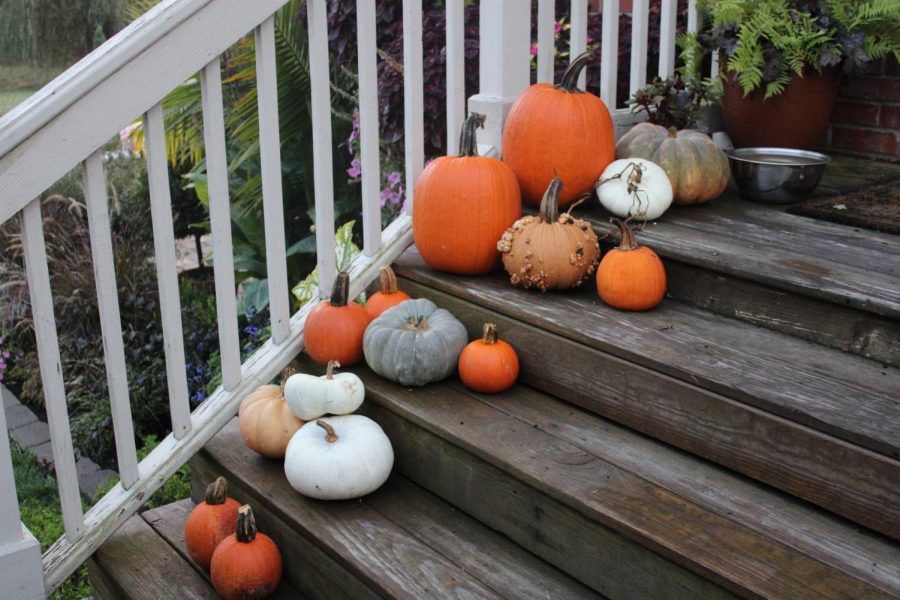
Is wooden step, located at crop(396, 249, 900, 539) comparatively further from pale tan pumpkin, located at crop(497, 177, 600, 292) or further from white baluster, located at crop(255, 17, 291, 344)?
white baluster, located at crop(255, 17, 291, 344)

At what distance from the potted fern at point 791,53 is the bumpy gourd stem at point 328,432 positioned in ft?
5.41

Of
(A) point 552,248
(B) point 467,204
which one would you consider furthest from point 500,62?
(A) point 552,248

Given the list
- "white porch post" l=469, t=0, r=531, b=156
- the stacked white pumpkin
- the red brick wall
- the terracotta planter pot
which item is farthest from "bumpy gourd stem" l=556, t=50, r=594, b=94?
the red brick wall

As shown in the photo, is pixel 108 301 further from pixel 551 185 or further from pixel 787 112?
pixel 787 112

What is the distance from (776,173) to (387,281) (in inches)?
44.6

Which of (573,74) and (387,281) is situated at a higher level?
(573,74)

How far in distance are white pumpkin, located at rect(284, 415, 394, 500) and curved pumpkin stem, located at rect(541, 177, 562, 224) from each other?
70cm

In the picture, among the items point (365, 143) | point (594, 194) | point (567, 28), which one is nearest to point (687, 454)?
point (594, 194)

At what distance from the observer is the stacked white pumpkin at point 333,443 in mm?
2137

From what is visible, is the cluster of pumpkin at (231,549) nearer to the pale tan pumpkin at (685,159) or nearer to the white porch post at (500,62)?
the white porch post at (500,62)

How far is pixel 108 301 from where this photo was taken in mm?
2211

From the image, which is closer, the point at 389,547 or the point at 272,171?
the point at 389,547

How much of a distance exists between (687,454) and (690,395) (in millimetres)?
135

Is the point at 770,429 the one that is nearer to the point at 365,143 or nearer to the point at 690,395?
the point at 690,395
